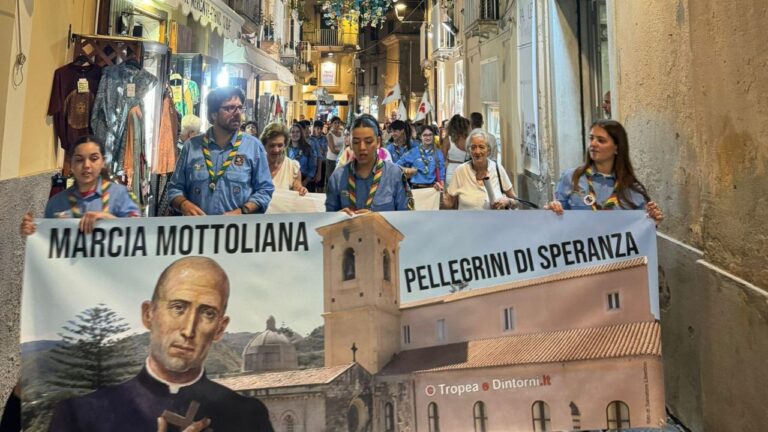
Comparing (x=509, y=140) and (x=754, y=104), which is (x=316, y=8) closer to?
(x=509, y=140)

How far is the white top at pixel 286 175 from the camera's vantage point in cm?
603

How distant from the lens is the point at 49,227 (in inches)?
121

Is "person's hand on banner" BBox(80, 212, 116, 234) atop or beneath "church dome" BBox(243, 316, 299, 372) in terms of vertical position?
atop

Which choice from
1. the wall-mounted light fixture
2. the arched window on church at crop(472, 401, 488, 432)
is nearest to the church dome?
the arched window on church at crop(472, 401, 488, 432)

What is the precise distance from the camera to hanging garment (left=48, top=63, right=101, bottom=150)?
584 cm

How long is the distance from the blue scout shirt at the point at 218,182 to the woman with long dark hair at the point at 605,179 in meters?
2.20

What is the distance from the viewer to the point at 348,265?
3.19 metres

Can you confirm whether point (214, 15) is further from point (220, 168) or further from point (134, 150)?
point (220, 168)

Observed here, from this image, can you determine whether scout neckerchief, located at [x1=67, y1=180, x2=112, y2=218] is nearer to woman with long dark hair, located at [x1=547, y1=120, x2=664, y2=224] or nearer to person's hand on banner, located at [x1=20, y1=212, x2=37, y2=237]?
person's hand on banner, located at [x1=20, y1=212, x2=37, y2=237]

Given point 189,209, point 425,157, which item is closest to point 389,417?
point 189,209

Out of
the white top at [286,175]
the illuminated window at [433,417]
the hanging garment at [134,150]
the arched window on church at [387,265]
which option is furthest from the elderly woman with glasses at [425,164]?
the illuminated window at [433,417]

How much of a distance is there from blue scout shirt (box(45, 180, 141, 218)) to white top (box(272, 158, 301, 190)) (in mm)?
2501

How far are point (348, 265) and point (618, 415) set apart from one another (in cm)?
178

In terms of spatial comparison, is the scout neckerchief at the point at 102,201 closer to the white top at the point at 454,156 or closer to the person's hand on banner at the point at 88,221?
the person's hand on banner at the point at 88,221
